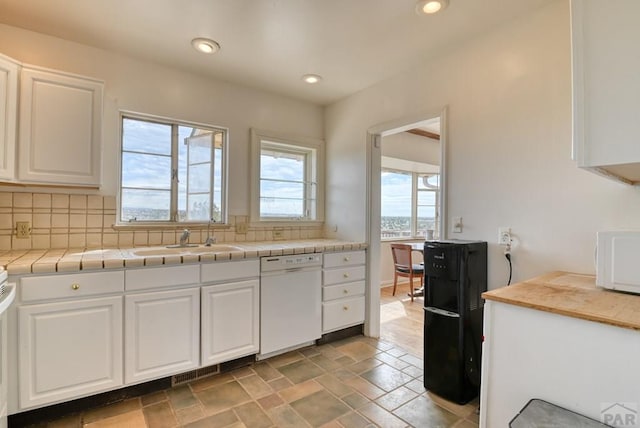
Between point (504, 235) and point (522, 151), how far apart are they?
1.81 ft

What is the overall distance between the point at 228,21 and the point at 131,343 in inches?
85.7

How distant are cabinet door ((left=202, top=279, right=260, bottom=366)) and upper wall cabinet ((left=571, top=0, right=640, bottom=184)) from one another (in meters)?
2.15

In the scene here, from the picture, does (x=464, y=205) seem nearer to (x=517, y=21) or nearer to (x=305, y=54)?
(x=517, y=21)

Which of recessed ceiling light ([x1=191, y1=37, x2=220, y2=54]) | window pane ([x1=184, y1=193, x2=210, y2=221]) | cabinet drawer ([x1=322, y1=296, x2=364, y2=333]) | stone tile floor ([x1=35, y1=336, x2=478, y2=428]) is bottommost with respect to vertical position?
stone tile floor ([x1=35, y1=336, x2=478, y2=428])

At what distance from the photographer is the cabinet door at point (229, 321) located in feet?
7.24

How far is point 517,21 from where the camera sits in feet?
6.44

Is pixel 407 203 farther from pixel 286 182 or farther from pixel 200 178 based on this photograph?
pixel 200 178

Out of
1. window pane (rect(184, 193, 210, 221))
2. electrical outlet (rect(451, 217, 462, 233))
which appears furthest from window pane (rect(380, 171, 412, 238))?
window pane (rect(184, 193, 210, 221))

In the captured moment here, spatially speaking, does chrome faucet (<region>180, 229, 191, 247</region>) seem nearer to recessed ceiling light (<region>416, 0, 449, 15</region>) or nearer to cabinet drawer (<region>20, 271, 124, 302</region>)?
cabinet drawer (<region>20, 271, 124, 302</region>)

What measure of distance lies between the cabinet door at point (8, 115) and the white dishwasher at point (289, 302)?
1.70m

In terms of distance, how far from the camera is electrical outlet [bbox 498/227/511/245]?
201cm

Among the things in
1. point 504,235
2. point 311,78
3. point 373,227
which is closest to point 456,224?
point 504,235

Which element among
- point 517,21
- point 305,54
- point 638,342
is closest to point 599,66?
point 638,342

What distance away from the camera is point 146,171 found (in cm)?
267
